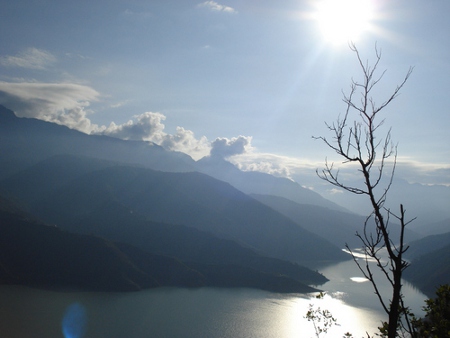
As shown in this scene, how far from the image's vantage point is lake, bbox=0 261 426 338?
201 feet

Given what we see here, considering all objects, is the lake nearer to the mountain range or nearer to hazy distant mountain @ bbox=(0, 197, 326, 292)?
hazy distant mountain @ bbox=(0, 197, 326, 292)

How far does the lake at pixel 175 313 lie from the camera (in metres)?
61.1

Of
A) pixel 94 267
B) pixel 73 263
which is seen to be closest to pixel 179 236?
pixel 94 267

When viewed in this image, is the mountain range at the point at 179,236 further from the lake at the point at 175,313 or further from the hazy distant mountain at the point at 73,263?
the lake at the point at 175,313

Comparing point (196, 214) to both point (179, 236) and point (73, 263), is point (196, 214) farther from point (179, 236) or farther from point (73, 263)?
point (73, 263)

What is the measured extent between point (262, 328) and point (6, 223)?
88117 millimetres

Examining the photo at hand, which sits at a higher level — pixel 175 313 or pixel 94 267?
pixel 94 267

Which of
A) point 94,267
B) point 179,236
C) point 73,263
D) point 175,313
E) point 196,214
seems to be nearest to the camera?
point 175,313

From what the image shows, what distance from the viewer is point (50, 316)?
65.4 meters

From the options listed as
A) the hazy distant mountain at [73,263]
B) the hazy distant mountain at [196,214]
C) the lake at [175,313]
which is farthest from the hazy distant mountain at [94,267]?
the hazy distant mountain at [196,214]

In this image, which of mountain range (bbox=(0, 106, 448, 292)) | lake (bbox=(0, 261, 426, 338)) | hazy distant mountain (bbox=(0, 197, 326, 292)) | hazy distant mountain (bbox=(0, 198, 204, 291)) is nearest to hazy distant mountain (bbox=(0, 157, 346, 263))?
mountain range (bbox=(0, 106, 448, 292))

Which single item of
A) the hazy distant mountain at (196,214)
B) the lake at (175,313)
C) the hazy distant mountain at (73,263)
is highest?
the hazy distant mountain at (196,214)

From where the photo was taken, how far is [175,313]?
243 feet

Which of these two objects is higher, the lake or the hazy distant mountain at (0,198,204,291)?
the hazy distant mountain at (0,198,204,291)
